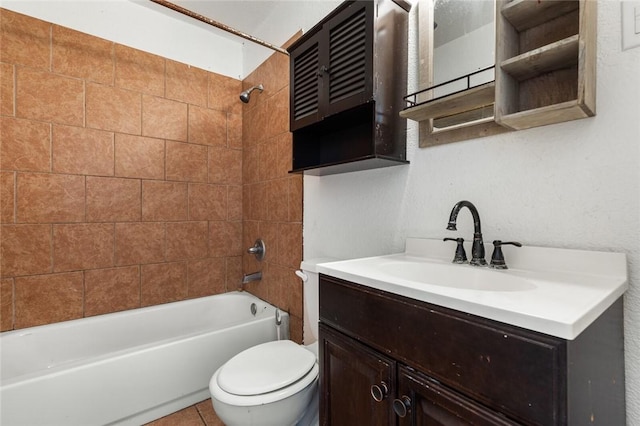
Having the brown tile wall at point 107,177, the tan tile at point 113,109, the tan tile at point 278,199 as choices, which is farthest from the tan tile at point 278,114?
the tan tile at point 113,109

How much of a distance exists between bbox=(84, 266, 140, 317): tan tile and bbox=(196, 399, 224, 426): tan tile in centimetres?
82

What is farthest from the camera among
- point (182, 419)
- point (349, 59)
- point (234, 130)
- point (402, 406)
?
point (234, 130)

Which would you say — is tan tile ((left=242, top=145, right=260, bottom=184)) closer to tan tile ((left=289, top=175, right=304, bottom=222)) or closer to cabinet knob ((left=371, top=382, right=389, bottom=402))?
tan tile ((left=289, top=175, right=304, bottom=222))

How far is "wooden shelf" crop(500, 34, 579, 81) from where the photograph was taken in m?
0.75

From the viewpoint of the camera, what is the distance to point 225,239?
95.7 inches

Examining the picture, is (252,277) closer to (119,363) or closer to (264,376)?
(119,363)

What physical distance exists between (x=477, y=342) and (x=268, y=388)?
840mm

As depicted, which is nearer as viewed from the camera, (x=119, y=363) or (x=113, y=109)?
(x=119, y=363)

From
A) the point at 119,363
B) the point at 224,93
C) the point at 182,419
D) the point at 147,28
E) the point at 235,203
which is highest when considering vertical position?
the point at 147,28

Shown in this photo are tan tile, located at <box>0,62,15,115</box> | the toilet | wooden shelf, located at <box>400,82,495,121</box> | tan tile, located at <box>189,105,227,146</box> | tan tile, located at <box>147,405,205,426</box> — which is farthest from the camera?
tan tile, located at <box>189,105,227,146</box>

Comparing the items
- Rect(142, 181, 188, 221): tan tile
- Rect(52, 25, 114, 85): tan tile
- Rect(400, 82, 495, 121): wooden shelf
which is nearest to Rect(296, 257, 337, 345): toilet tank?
Rect(400, 82, 495, 121): wooden shelf

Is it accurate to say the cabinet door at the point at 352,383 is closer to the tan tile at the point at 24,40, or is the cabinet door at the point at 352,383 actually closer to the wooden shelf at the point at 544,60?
the wooden shelf at the point at 544,60

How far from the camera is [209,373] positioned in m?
1.70

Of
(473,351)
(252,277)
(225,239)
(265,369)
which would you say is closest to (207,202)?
(225,239)
